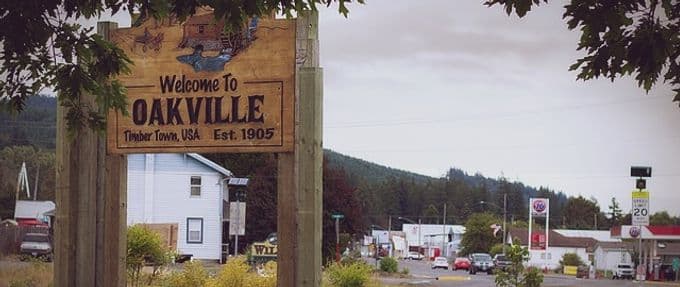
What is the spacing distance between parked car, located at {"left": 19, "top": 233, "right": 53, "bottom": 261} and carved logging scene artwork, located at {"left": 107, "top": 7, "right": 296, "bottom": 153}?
27.2 feet

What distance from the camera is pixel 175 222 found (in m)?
42.4

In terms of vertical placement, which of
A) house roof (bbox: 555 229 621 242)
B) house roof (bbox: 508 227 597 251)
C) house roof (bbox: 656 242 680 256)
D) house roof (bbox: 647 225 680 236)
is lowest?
house roof (bbox: 508 227 597 251)

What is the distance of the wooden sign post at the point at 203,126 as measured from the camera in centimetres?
857

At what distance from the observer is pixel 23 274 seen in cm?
1390

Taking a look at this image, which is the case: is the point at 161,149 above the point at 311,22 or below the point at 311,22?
below

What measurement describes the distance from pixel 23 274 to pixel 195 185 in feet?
95.8

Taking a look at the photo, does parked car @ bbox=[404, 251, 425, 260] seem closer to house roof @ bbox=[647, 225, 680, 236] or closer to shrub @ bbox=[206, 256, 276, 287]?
house roof @ bbox=[647, 225, 680, 236]

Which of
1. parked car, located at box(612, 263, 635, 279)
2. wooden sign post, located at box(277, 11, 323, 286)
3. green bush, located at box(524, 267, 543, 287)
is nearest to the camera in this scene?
wooden sign post, located at box(277, 11, 323, 286)

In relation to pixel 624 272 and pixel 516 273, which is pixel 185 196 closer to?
pixel 624 272

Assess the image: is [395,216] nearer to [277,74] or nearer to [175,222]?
[175,222]

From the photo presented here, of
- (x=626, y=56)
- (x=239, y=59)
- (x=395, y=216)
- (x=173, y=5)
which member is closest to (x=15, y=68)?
(x=173, y=5)

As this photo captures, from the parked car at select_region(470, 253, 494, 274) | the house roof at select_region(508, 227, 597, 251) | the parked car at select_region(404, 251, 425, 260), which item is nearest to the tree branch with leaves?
the parked car at select_region(470, 253, 494, 274)

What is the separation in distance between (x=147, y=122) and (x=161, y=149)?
0.29m

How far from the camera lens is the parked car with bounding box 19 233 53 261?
1793cm
